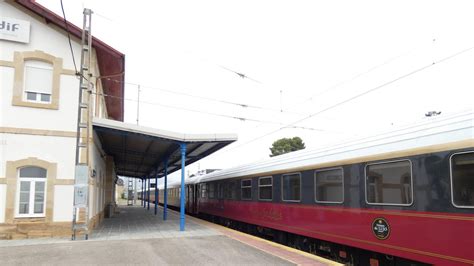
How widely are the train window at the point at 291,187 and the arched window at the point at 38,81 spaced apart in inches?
313

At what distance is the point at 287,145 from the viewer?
48688 mm

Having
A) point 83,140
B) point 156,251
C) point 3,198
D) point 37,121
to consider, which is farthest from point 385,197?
point 3,198

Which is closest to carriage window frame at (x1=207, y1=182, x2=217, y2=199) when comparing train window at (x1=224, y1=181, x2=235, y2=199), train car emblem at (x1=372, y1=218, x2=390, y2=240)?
train window at (x1=224, y1=181, x2=235, y2=199)

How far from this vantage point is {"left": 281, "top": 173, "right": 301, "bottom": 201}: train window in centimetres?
1087

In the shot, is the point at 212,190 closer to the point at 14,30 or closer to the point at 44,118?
the point at 44,118

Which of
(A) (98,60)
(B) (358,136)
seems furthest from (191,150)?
(B) (358,136)

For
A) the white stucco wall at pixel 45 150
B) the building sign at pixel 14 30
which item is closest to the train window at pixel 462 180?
the white stucco wall at pixel 45 150

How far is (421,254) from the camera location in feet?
21.9

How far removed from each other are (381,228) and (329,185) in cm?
197

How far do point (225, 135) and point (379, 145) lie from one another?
822cm

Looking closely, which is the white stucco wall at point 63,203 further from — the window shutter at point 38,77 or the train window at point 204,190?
the train window at point 204,190

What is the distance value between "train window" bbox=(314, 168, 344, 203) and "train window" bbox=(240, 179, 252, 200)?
4849mm

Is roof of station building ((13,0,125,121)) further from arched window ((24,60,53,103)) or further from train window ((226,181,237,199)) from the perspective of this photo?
train window ((226,181,237,199))

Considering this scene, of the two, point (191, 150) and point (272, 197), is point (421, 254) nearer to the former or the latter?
point (272, 197)
